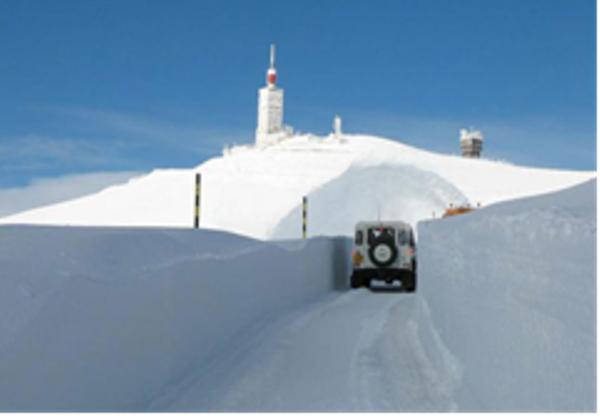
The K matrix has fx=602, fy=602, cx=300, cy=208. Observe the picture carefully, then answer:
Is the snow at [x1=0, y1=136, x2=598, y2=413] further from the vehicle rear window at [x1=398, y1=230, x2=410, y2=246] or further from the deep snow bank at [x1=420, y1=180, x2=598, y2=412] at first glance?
the vehicle rear window at [x1=398, y1=230, x2=410, y2=246]

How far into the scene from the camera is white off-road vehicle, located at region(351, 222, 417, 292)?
17016 millimetres

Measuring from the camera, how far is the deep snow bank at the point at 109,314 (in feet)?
13.2

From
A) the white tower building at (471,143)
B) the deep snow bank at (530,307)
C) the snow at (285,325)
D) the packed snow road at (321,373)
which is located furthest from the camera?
the white tower building at (471,143)

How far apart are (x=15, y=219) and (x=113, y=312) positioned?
46608 millimetres

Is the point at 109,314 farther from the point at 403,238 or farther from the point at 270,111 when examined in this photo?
the point at 270,111

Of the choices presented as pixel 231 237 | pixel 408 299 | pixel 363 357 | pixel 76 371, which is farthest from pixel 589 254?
pixel 408 299

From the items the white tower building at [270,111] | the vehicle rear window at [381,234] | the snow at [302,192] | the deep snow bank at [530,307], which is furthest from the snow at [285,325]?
the white tower building at [270,111]

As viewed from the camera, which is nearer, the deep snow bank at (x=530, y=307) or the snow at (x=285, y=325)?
the deep snow bank at (x=530, y=307)

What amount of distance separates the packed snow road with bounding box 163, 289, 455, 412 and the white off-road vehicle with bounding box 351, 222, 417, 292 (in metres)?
6.61

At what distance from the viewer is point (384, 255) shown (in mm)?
17141

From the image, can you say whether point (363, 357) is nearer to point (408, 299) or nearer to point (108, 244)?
point (108, 244)

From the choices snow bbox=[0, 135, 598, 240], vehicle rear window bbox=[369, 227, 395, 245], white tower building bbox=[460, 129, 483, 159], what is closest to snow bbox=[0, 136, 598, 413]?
vehicle rear window bbox=[369, 227, 395, 245]

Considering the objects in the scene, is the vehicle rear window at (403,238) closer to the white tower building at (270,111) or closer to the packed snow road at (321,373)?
the packed snow road at (321,373)

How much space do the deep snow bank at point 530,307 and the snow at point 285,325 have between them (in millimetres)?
14
